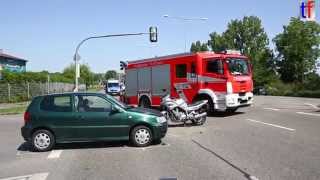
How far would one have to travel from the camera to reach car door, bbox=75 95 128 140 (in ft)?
42.9

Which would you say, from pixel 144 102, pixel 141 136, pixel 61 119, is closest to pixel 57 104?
pixel 61 119

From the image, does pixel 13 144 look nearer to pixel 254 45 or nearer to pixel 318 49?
pixel 318 49

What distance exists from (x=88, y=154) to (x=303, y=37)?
247 feet

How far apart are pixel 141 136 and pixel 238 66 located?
10.2 m

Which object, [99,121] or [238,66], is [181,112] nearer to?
[238,66]

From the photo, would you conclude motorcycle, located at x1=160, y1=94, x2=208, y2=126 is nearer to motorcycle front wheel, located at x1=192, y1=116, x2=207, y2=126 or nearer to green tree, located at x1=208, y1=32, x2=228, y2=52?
motorcycle front wheel, located at x1=192, y1=116, x2=207, y2=126

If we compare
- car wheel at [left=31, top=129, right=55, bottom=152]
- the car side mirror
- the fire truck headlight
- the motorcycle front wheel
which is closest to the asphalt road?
car wheel at [left=31, top=129, right=55, bottom=152]

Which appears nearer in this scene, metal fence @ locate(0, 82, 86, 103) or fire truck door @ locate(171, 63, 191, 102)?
fire truck door @ locate(171, 63, 191, 102)

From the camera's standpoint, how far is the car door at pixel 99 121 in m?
13.1

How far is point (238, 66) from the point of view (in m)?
22.4

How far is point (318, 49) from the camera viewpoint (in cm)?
8450

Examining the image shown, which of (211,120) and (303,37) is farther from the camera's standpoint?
(303,37)

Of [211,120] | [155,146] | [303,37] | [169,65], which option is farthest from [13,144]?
[303,37]

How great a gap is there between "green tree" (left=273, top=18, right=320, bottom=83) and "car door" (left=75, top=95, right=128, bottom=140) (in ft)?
235
